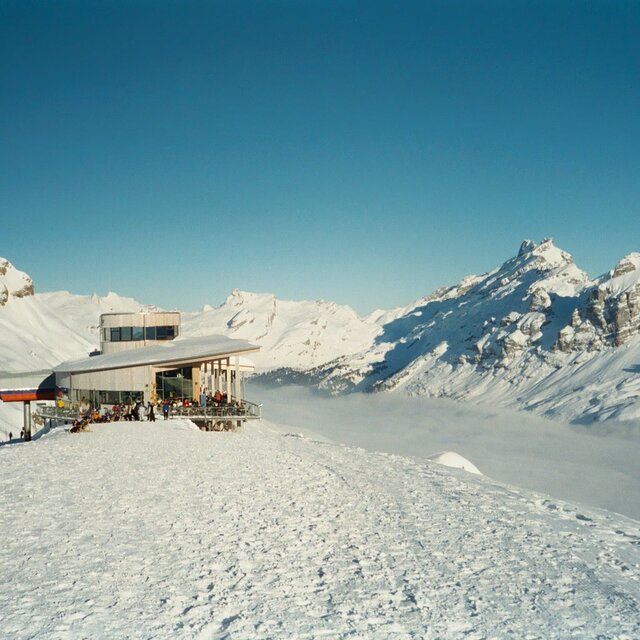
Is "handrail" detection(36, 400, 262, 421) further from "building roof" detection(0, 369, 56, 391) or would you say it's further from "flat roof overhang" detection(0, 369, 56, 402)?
"building roof" detection(0, 369, 56, 391)

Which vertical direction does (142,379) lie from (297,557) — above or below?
above

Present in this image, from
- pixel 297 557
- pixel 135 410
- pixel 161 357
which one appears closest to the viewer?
pixel 297 557

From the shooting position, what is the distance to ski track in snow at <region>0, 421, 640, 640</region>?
10.4 m

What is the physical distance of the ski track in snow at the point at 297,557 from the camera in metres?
10.4

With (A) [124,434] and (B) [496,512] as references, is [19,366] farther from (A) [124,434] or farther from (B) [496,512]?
(B) [496,512]

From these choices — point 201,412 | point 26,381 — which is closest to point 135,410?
point 201,412

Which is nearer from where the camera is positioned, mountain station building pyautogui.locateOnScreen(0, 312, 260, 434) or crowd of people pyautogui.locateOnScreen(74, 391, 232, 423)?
crowd of people pyautogui.locateOnScreen(74, 391, 232, 423)

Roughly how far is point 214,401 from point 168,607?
34.0 meters

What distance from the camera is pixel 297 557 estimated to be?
44.3 ft

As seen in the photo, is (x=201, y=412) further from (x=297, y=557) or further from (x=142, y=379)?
(x=297, y=557)

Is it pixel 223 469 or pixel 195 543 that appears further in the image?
pixel 223 469

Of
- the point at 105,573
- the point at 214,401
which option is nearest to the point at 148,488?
the point at 105,573

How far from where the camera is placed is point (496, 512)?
1836 centimetres

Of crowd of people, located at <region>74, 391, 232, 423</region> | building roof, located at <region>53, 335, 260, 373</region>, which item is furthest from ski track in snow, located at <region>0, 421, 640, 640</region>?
building roof, located at <region>53, 335, 260, 373</region>
